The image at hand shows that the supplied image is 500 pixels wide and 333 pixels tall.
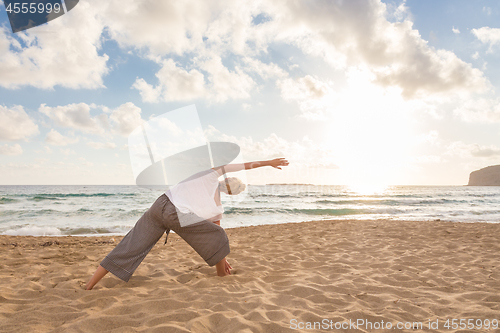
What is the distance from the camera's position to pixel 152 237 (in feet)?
9.94

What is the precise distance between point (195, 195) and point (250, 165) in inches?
28.1

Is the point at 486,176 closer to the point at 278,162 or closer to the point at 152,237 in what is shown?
the point at 278,162

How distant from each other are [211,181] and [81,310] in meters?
1.72

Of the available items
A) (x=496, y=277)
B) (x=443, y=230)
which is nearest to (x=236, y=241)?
(x=496, y=277)

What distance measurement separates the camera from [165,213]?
2951mm

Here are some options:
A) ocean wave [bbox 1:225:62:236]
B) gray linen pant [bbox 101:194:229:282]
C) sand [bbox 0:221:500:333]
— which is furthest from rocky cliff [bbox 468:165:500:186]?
ocean wave [bbox 1:225:62:236]

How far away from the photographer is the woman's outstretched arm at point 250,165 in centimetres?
297

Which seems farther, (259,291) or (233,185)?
(233,185)

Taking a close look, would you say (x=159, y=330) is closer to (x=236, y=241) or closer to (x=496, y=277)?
(x=496, y=277)

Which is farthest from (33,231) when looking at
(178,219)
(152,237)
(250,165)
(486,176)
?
(486,176)

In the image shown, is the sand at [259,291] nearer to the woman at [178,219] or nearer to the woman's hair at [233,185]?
the woman at [178,219]

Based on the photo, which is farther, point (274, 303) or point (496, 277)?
point (496, 277)

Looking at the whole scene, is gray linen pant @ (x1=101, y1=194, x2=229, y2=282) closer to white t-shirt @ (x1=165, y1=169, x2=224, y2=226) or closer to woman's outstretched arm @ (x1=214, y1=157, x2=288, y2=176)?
white t-shirt @ (x1=165, y1=169, x2=224, y2=226)

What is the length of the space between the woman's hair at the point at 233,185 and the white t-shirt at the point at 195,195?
213mm
